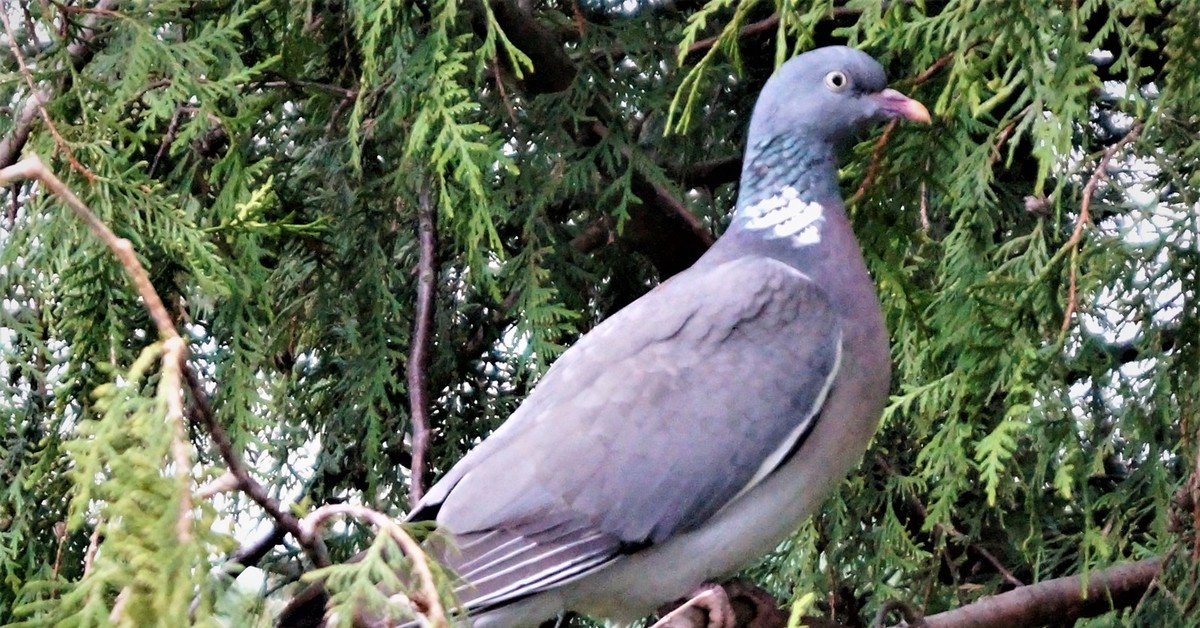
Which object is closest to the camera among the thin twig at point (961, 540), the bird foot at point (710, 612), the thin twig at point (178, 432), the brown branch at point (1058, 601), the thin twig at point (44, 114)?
the thin twig at point (178, 432)

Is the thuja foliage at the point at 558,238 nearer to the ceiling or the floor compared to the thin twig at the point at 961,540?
nearer to the ceiling

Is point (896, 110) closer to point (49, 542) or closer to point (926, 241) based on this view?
point (926, 241)

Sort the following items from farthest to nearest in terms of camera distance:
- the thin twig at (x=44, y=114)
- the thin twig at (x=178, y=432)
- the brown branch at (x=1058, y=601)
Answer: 1. the brown branch at (x=1058, y=601)
2. the thin twig at (x=44, y=114)
3. the thin twig at (x=178, y=432)

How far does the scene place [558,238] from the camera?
2568 mm

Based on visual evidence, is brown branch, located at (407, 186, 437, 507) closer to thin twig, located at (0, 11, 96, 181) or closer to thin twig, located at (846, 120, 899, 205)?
thin twig, located at (0, 11, 96, 181)

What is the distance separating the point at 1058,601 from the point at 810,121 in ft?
2.86

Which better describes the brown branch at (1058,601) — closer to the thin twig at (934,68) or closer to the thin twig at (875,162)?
the thin twig at (875,162)

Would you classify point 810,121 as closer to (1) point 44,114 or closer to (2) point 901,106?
(2) point 901,106

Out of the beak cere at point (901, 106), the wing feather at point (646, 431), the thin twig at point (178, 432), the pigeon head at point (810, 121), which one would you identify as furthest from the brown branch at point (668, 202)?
the thin twig at point (178, 432)

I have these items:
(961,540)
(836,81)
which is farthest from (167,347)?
(961,540)

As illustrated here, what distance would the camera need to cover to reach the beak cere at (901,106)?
2089 mm

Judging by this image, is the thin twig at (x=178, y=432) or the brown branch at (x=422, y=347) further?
the brown branch at (x=422, y=347)

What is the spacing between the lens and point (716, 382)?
6.79ft

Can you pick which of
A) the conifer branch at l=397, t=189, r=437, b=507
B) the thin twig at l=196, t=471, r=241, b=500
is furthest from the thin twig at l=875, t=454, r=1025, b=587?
Result: the thin twig at l=196, t=471, r=241, b=500
